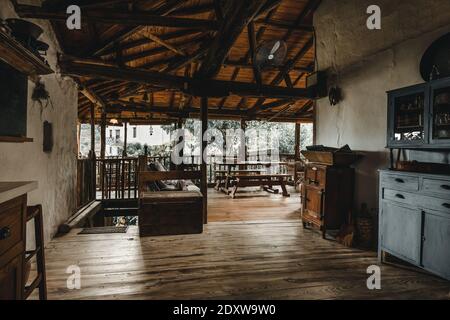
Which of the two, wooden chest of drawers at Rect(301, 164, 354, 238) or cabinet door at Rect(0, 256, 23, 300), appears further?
wooden chest of drawers at Rect(301, 164, 354, 238)

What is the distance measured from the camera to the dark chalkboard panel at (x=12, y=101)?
2043mm

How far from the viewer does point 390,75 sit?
3764 mm

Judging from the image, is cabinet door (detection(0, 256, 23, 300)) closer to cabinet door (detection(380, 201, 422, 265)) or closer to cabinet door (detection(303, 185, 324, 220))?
cabinet door (detection(380, 201, 422, 265))

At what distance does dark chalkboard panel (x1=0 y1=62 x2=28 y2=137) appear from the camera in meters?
2.04

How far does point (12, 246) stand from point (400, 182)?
3.43 m

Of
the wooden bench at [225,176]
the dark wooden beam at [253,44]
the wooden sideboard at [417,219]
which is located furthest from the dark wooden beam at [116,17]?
the wooden bench at [225,176]

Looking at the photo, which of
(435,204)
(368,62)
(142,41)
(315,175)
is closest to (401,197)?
(435,204)

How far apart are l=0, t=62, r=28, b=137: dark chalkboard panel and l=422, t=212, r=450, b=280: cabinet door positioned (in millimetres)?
3742

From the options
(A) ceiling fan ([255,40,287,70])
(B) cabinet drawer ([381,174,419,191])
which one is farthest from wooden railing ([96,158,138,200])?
(B) cabinet drawer ([381,174,419,191])

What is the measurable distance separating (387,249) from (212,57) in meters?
3.33

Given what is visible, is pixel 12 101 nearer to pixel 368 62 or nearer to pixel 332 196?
pixel 332 196

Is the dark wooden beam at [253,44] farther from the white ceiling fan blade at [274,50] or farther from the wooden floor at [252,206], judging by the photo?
the wooden floor at [252,206]

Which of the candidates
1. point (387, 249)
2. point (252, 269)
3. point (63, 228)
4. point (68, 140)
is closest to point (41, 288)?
point (252, 269)
